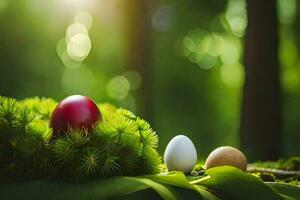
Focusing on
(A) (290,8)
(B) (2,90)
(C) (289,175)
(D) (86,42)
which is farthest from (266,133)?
(D) (86,42)

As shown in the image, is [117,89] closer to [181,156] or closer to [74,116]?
[181,156]

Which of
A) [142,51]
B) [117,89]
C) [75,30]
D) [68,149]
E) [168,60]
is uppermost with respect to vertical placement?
[75,30]

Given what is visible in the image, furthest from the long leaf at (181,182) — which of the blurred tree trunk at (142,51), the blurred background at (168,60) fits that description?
the blurred background at (168,60)

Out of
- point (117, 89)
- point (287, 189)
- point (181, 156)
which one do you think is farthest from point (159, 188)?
point (117, 89)

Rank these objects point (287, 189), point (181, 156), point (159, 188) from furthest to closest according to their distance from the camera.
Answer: point (181, 156)
point (287, 189)
point (159, 188)

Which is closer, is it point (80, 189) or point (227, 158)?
point (80, 189)

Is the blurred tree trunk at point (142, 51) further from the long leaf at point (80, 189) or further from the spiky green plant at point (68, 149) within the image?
the long leaf at point (80, 189)
